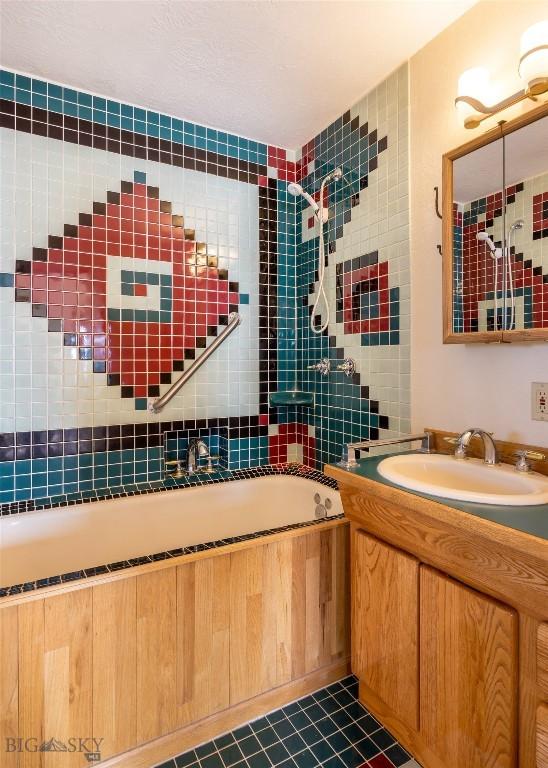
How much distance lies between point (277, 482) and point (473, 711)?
1.45 m

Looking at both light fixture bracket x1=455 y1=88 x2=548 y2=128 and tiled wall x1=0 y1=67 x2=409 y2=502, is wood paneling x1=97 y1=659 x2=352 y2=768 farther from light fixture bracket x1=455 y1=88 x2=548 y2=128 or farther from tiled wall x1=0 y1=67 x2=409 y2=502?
light fixture bracket x1=455 y1=88 x2=548 y2=128

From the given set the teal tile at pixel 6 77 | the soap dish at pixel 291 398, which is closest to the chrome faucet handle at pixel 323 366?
the soap dish at pixel 291 398

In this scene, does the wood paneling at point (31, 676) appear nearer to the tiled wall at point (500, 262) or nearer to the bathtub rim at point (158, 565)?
the bathtub rim at point (158, 565)

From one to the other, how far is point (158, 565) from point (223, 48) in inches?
78.2

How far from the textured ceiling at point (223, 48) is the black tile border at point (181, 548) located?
1901 millimetres

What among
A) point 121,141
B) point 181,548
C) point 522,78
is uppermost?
point 121,141

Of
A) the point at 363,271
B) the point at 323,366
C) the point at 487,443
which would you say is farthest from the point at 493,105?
the point at 323,366

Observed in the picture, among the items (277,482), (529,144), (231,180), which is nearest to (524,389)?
(529,144)

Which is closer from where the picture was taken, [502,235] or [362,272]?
[502,235]

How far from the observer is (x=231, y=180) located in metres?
2.45

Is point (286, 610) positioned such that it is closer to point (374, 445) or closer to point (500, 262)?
point (374, 445)

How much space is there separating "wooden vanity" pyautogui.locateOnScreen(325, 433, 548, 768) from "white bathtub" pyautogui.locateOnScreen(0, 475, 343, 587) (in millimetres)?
658

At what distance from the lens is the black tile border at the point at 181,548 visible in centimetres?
126

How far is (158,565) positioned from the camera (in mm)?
1361
